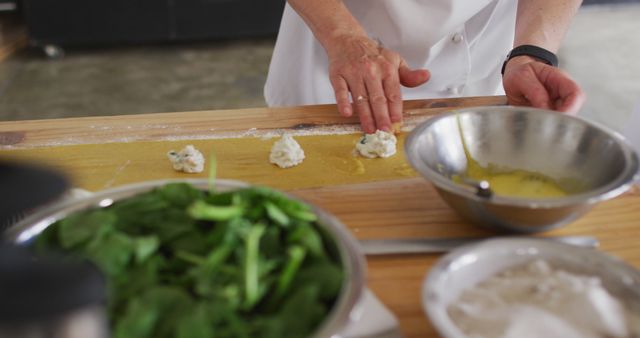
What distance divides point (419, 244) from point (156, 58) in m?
3.37

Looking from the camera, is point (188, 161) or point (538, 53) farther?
point (538, 53)

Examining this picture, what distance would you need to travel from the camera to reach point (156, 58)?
13.0ft

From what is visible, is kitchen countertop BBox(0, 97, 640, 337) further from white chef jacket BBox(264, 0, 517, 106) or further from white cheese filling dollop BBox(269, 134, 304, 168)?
white chef jacket BBox(264, 0, 517, 106)

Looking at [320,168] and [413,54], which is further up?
[413,54]

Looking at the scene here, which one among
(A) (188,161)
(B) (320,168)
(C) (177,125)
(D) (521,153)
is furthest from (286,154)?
(D) (521,153)

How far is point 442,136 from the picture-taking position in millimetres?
1034

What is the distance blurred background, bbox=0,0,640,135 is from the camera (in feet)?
11.2

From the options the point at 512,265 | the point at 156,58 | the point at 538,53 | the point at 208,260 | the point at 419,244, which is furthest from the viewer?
the point at 156,58

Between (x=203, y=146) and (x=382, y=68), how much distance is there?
0.39 metres

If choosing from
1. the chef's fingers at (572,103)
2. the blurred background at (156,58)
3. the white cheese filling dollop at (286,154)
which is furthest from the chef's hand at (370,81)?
the blurred background at (156,58)

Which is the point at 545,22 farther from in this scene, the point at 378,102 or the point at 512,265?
the point at 512,265

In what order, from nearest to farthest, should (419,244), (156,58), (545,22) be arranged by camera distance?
(419,244)
(545,22)
(156,58)

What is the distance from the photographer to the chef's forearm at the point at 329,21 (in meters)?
1.36

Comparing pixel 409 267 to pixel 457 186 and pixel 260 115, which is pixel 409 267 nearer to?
pixel 457 186
